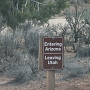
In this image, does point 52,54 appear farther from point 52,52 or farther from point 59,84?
point 59,84

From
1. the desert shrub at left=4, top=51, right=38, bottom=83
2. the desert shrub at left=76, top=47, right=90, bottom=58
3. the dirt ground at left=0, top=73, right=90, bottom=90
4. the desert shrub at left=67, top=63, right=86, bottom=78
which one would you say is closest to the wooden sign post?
the dirt ground at left=0, top=73, right=90, bottom=90

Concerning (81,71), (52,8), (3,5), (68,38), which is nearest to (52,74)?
(81,71)

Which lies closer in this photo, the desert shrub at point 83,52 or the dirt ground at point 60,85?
the dirt ground at point 60,85

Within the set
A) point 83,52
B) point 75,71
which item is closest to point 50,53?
point 75,71

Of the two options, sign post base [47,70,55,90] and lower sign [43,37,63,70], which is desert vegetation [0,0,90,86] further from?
lower sign [43,37,63,70]

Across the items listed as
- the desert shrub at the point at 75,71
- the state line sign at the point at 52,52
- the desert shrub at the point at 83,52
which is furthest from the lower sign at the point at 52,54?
the desert shrub at the point at 83,52

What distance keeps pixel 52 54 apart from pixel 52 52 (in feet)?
0.11

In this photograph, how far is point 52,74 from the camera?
21.1 feet

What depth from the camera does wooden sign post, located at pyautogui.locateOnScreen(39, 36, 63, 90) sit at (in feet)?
20.6

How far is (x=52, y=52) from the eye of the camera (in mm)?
6297

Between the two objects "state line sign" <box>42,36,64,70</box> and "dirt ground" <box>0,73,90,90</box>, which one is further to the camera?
"dirt ground" <box>0,73,90,90</box>

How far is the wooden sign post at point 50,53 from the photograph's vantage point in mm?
6270

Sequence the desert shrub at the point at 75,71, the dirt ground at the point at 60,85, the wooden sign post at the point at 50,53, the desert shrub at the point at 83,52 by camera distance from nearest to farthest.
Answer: the wooden sign post at the point at 50,53 < the dirt ground at the point at 60,85 < the desert shrub at the point at 75,71 < the desert shrub at the point at 83,52

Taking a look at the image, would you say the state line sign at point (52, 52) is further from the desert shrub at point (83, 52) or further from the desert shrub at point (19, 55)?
the desert shrub at point (83, 52)
